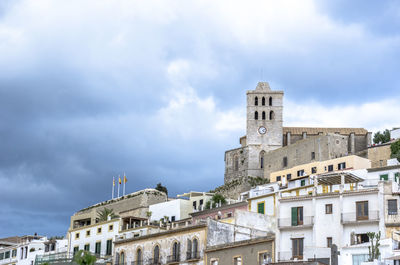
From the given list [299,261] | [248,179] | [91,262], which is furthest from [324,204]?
[248,179]

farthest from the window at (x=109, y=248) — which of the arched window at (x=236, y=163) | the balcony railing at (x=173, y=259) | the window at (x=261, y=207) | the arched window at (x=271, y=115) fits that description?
the arched window at (x=271, y=115)

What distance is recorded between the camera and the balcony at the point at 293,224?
55688mm

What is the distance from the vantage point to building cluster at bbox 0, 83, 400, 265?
2093 inches

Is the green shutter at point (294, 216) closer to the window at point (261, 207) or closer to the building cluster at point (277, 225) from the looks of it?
the building cluster at point (277, 225)

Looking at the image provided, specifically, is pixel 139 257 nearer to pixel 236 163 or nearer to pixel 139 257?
pixel 139 257

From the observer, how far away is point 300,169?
84.3 metres

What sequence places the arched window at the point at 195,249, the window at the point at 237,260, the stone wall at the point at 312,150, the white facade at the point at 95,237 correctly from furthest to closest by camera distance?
the stone wall at the point at 312,150, the white facade at the point at 95,237, the arched window at the point at 195,249, the window at the point at 237,260

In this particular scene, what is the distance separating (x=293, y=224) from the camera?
56.5 metres

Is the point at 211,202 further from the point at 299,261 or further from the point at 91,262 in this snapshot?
the point at 299,261

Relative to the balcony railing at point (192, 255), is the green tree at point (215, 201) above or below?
above

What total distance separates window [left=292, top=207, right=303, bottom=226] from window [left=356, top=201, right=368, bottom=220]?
4.50m

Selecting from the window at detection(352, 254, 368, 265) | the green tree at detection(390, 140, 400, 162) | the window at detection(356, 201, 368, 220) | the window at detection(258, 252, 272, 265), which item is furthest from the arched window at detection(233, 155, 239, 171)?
the window at detection(352, 254, 368, 265)

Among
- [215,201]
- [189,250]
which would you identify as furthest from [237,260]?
[215,201]

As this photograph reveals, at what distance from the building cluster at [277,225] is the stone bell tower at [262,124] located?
7.70 meters
